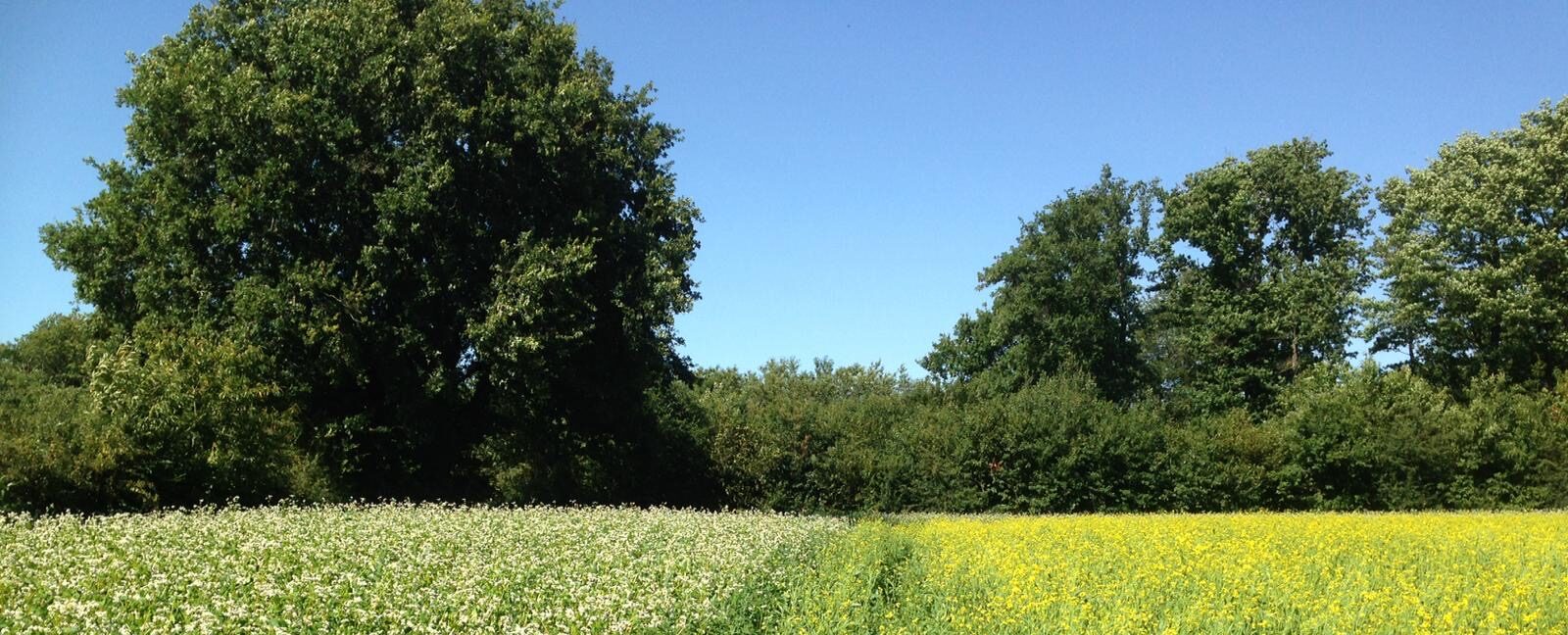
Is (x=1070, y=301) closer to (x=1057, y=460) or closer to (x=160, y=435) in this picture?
(x=1057, y=460)

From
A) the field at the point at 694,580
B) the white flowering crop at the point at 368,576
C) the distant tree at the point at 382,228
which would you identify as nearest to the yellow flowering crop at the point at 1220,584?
the field at the point at 694,580

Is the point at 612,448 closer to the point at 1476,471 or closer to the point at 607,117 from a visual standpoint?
the point at 607,117

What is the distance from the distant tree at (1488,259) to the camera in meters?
39.1

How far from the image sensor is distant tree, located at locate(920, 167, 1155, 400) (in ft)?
152

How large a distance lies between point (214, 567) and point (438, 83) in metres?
18.7

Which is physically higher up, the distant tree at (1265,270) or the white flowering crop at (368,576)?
the distant tree at (1265,270)

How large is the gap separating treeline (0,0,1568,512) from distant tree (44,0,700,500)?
81 mm

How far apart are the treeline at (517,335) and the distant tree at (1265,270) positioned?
855mm

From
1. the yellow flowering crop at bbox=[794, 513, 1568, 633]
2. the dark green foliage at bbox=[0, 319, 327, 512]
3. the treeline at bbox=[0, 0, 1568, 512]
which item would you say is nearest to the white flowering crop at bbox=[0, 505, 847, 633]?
the yellow flowering crop at bbox=[794, 513, 1568, 633]

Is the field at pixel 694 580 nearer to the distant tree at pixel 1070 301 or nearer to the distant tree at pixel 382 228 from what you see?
the distant tree at pixel 382 228

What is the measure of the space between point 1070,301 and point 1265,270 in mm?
8190

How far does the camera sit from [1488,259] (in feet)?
134

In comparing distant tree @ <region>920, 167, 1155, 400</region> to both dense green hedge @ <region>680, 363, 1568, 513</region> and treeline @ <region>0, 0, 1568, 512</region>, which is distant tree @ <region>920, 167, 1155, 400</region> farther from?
dense green hedge @ <region>680, 363, 1568, 513</region>

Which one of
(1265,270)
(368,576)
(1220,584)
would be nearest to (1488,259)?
(1265,270)
